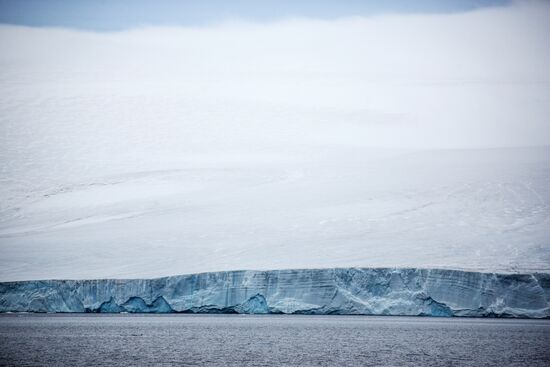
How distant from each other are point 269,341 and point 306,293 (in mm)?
2692

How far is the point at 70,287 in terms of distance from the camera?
10.7m

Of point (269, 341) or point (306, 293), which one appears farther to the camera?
point (306, 293)

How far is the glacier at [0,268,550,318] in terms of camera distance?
971 centimetres

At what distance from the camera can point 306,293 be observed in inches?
407

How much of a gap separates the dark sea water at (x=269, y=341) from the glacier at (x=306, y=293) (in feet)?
0.57

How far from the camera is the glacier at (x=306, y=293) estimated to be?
9.71 m

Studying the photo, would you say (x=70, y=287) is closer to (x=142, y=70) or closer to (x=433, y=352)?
(x=433, y=352)

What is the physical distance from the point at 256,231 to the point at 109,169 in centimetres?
795

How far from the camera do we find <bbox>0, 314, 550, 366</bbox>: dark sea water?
632cm

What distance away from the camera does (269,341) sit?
769 centimetres

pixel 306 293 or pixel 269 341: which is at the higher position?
pixel 306 293

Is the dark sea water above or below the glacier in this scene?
below

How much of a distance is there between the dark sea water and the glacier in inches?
6.8

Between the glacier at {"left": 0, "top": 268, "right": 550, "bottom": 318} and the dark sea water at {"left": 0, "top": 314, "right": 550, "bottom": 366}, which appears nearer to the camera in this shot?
the dark sea water at {"left": 0, "top": 314, "right": 550, "bottom": 366}
